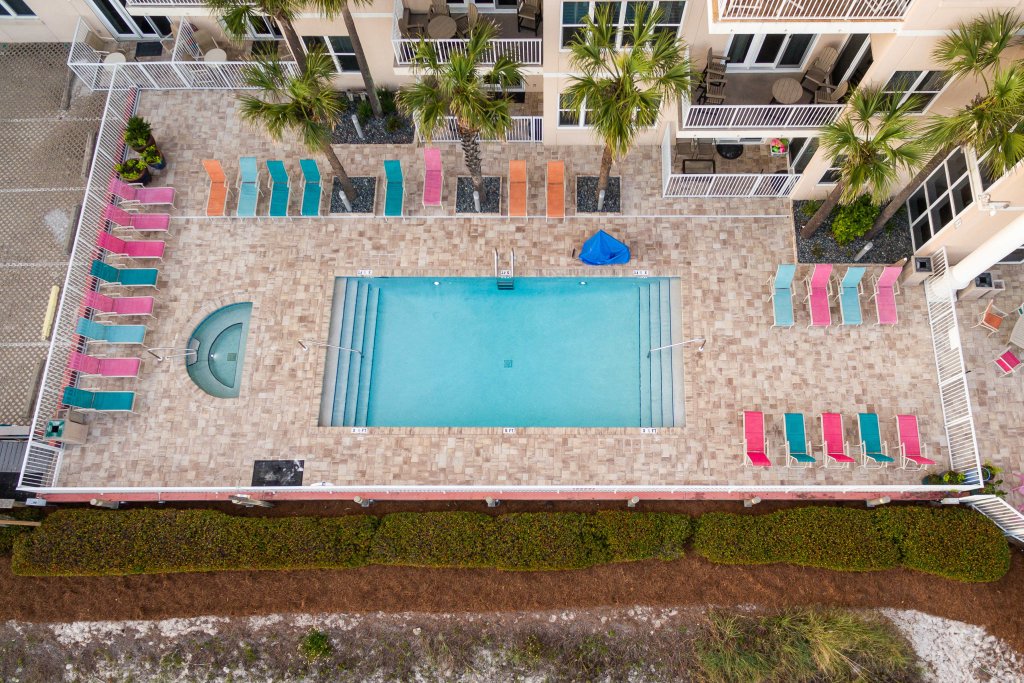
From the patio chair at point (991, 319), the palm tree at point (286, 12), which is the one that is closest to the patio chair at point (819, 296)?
the patio chair at point (991, 319)

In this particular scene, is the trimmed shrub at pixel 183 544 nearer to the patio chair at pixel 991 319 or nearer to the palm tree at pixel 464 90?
the palm tree at pixel 464 90

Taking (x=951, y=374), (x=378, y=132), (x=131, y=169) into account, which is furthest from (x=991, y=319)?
(x=131, y=169)

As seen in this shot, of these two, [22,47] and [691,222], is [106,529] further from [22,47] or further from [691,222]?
[691,222]

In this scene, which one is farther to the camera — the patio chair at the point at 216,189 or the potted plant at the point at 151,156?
the potted plant at the point at 151,156

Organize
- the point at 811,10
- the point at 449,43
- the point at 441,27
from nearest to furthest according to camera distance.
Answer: the point at 811,10 → the point at 449,43 → the point at 441,27

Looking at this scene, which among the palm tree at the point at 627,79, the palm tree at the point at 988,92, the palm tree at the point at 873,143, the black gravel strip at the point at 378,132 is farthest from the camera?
the black gravel strip at the point at 378,132

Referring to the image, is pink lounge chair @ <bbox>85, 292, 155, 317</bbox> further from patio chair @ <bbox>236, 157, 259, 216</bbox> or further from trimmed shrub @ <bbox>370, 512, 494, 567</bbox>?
trimmed shrub @ <bbox>370, 512, 494, 567</bbox>

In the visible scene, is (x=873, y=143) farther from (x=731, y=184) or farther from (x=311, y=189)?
(x=311, y=189)
